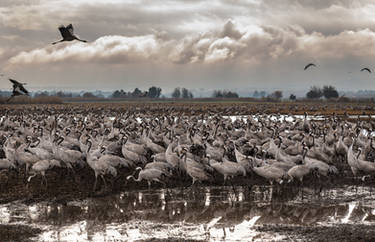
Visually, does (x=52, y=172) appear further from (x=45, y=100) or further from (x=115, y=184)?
(x=45, y=100)

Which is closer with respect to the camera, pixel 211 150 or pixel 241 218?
pixel 241 218

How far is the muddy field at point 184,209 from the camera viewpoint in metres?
9.91

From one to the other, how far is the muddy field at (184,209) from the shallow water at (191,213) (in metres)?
0.02

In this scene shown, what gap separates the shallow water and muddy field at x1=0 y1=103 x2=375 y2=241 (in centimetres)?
2

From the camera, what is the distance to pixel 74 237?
978cm

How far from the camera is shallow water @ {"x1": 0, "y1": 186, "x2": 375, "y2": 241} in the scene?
1005cm

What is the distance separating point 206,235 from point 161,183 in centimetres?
513

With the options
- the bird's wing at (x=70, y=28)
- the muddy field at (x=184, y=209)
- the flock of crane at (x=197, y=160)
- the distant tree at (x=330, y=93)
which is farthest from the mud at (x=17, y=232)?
the distant tree at (x=330, y=93)

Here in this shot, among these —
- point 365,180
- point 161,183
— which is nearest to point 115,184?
point 161,183

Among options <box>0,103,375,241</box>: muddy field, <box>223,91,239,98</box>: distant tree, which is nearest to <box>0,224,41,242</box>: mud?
<box>0,103,375,241</box>: muddy field

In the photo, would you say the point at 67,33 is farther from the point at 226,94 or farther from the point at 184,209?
the point at 226,94

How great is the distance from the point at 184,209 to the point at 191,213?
1.27 ft

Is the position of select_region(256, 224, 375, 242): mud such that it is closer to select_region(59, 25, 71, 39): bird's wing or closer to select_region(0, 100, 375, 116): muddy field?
select_region(59, 25, 71, 39): bird's wing

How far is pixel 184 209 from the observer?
12.0 m
